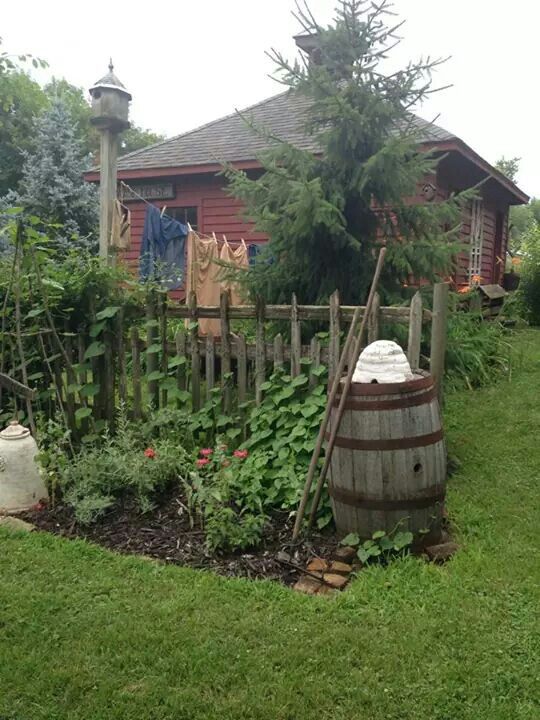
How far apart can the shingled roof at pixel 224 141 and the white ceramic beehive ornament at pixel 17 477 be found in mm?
7284

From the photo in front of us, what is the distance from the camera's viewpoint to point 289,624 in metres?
2.60

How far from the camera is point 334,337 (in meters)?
3.94

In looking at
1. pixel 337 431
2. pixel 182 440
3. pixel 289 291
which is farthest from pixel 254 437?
pixel 289 291

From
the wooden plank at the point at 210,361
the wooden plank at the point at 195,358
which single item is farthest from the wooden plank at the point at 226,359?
the wooden plank at the point at 195,358

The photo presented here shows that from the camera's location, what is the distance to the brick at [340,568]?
3.05m

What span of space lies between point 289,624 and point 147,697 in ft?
2.18

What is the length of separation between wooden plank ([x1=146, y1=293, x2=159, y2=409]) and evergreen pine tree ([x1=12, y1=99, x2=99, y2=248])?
11572mm

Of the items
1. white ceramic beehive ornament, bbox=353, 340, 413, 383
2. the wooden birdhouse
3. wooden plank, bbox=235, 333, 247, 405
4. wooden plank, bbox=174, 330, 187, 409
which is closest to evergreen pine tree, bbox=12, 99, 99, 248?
the wooden birdhouse

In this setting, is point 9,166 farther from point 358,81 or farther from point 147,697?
point 147,697

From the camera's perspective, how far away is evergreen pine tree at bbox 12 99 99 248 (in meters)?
15.7

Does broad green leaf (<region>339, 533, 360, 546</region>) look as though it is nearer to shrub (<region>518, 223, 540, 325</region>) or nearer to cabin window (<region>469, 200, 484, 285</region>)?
shrub (<region>518, 223, 540, 325</region>)

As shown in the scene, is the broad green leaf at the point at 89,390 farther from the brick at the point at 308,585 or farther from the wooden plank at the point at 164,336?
the brick at the point at 308,585

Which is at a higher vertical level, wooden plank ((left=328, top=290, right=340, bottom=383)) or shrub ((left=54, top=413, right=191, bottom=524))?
wooden plank ((left=328, top=290, right=340, bottom=383))

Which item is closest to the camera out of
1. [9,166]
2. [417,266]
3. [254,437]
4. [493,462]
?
[254,437]
